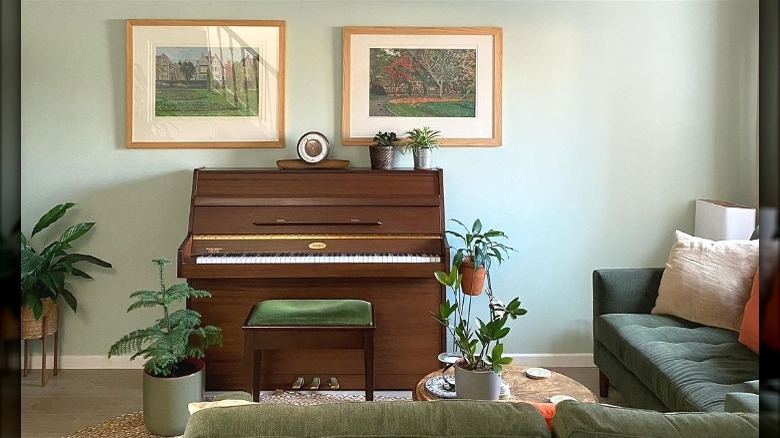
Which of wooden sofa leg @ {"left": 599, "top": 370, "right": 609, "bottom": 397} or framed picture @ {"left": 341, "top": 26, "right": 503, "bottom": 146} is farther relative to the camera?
framed picture @ {"left": 341, "top": 26, "right": 503, "bottom": 146}

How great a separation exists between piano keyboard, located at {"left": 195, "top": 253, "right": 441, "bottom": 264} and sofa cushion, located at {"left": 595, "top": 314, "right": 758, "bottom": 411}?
0.94m

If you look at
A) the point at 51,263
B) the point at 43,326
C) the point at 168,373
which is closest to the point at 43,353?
the point at 43,326

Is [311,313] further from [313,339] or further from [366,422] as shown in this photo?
[366,422]

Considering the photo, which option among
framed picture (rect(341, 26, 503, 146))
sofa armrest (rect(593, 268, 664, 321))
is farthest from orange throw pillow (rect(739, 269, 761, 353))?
framed picture (rect(341, 26, 503, 146))

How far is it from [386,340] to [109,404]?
4.60 ft

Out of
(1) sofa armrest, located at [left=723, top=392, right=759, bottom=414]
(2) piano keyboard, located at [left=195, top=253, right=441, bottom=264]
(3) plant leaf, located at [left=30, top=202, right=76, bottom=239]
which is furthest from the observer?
(3) plant leaf, located at [left=30, top=202, right=76, bottom=239]

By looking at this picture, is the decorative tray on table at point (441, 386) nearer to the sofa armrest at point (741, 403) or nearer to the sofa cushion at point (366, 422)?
the sofa armrest at point (741, 403)

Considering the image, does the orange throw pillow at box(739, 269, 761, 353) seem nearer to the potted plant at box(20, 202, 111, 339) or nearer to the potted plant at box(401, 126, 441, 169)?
the potted plant at box(401, 126, 441, 169)

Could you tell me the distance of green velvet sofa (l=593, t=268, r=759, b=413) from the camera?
2.60 metres

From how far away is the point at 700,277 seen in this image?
10.9 feet

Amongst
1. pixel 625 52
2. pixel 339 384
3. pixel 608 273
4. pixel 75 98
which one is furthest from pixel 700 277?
pixel 75 98

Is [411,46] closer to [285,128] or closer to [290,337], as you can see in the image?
[285,128]

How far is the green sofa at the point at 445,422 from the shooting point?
1275 millimetres

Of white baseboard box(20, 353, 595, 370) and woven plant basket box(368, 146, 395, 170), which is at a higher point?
woven plant basket box(368, 146, 395, 170)
